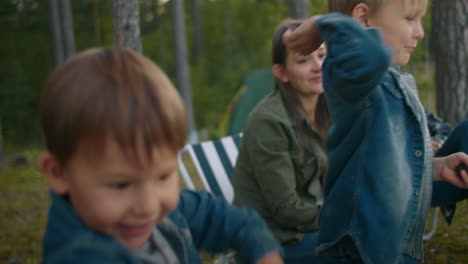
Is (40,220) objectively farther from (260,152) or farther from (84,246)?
(84,246)

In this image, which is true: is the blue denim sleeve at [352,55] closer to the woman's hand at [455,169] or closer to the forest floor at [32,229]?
the woman's hand at [455,169]

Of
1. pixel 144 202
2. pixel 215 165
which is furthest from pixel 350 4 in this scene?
pixel 215 165

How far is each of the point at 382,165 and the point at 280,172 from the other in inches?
29.4

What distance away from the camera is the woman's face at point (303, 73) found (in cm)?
269

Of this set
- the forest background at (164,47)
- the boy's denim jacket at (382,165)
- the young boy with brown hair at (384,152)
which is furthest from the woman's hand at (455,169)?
the forest background at (164,47)

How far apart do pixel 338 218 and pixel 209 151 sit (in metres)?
1.79

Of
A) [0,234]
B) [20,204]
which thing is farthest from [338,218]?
[20,204]

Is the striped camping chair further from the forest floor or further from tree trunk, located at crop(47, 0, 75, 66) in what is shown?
tree trunk, located at crop(47, 0, 75, 66)

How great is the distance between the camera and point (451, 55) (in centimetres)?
406

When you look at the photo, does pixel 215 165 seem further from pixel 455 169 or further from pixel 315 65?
pixel 455 169

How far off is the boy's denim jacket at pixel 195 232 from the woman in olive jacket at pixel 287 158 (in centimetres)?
94

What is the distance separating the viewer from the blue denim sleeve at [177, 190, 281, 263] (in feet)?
4.43

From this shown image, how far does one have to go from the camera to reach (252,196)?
258cm

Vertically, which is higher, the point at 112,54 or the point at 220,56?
the point at 112,54
